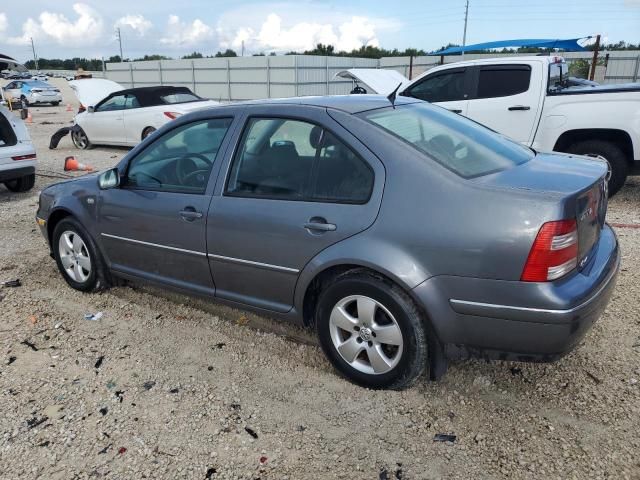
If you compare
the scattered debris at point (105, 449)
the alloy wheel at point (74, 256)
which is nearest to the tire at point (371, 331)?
the scattered debris at point (105, 449)

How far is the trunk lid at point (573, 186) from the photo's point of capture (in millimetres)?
2473

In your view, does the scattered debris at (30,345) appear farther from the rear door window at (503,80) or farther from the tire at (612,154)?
the rear door window at (503,80)

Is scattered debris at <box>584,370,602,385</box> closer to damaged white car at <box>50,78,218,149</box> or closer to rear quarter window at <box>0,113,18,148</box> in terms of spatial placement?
rear quarter window at <box>0,113,18,148</box>

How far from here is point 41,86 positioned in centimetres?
3112

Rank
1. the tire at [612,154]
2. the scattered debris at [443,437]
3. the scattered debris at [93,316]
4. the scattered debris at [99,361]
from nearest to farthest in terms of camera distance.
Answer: the scattered debris at [443,437], the scattered debris at [99,361], the scattered debris at [93,316], the tire at [612,154]

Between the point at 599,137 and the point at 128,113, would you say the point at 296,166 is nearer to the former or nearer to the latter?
the point at 599,137

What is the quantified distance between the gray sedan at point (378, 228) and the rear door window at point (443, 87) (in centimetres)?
455

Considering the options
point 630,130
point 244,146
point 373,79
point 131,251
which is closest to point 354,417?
point 244,146

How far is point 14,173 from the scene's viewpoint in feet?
24.7

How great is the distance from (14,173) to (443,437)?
731 cm

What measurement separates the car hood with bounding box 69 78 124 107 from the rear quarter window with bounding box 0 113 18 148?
19.4 ft

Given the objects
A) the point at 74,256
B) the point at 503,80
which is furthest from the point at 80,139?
the point at 503,80

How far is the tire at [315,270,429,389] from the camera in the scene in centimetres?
268

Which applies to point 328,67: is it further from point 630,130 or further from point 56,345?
point 56,345
